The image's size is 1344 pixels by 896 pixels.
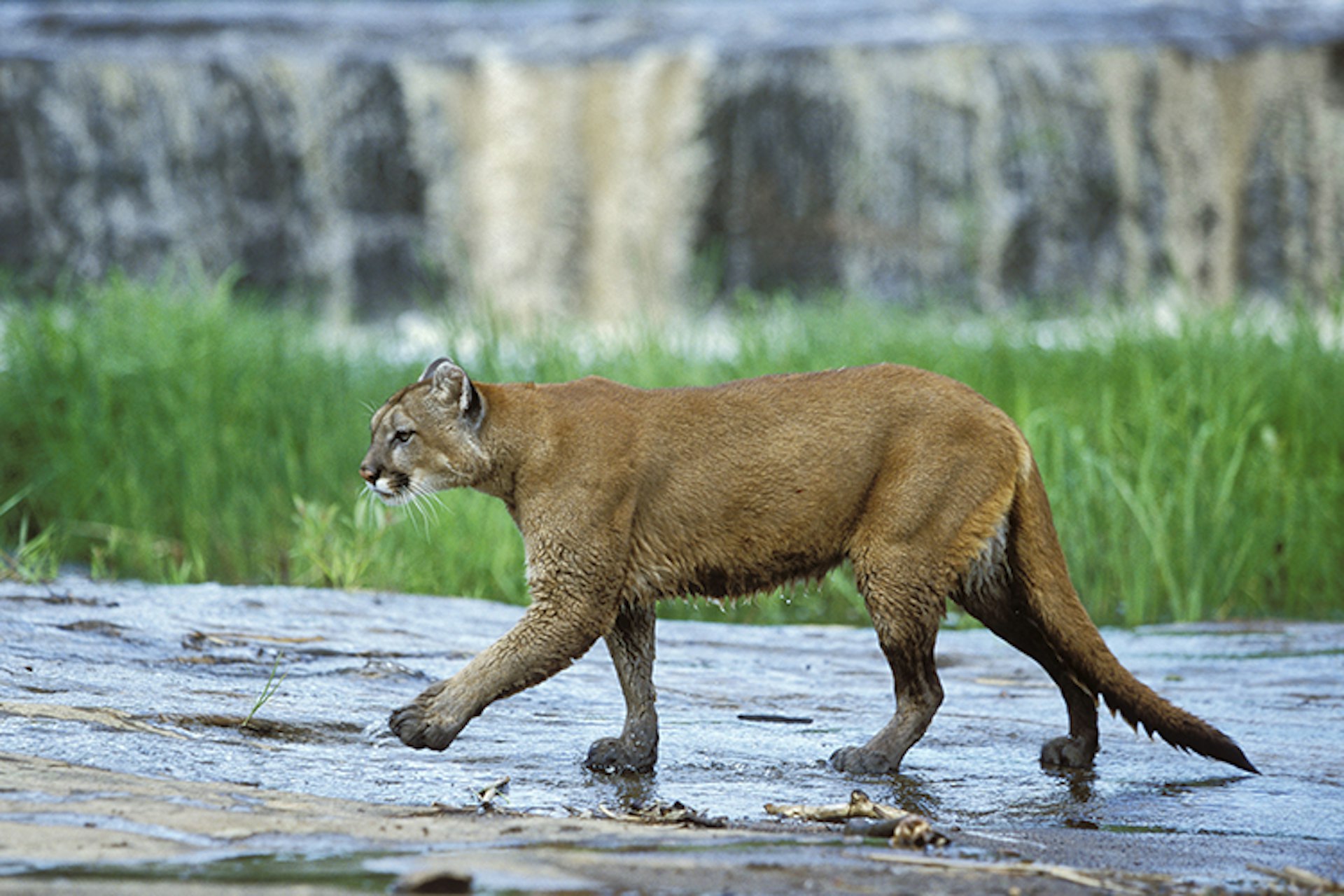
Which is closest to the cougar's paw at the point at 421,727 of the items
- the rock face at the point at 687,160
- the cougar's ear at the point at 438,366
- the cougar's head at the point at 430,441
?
the cougar's head at the point at 430,441

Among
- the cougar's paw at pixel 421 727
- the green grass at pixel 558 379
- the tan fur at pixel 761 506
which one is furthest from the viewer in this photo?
the green grass at pixel 558 379

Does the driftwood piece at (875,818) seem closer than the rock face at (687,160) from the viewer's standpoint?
Yes

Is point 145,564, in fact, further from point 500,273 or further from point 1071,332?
point 500,273

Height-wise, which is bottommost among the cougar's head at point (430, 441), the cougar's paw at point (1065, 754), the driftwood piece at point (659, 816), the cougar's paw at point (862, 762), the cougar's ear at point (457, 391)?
the cougar's paw at point (1065, 754)

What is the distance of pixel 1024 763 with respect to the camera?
13.6ft

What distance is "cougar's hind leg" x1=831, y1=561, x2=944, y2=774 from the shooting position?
4.05 metres

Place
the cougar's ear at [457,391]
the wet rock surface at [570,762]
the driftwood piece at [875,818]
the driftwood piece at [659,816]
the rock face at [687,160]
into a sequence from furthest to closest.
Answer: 1. the rock face at [687,160]
2. the cougar's ear at [457,391]
3. the driftwood piece at [659,816]
4. the driftwood piece at [875,818]
5. the wet rock surface at [570,762]

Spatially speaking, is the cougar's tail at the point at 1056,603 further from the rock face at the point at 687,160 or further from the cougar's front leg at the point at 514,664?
the rock face at the point at 687,160

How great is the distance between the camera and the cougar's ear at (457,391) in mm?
4207

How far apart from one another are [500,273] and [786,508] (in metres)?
12.1

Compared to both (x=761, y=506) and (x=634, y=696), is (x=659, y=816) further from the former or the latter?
(x=761, y=506)

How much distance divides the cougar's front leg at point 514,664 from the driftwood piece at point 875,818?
840 mm

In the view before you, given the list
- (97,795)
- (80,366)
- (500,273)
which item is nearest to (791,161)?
(500,273)

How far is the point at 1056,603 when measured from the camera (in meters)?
4.21
